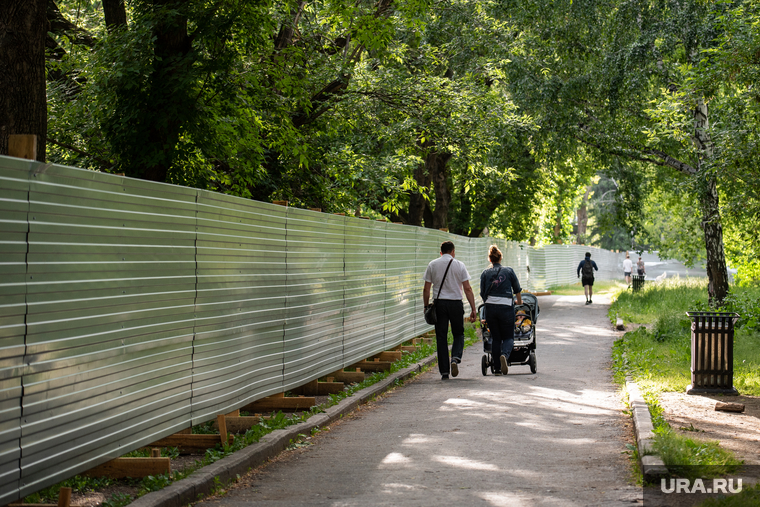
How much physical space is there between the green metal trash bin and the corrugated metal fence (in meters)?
4.89

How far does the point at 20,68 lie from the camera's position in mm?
8492

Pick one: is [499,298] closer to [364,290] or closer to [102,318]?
[364,290]

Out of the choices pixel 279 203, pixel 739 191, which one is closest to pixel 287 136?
pixel 279 203

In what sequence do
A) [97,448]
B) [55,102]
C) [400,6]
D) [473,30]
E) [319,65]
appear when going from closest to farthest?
[97,448] < [55,102] < [400,6] < [319,65] < [473,30]

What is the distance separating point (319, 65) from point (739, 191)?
8.95 metres

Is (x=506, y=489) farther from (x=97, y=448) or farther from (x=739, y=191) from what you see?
(x=739, y=191)

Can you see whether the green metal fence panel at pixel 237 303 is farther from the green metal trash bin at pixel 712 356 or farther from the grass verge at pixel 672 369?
the green metal trash bin at pixel 712 356

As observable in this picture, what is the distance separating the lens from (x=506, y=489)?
19.7 feet

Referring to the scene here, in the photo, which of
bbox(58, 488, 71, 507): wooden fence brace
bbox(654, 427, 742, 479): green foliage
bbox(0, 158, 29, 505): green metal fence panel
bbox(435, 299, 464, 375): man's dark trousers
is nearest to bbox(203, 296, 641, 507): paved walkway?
bbox(654, 427, 742, 479): green foliage

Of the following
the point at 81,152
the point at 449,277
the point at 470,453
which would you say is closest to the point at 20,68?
the point at 81,152

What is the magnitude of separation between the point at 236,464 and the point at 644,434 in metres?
3.78

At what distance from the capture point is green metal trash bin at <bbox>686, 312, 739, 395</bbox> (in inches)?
405

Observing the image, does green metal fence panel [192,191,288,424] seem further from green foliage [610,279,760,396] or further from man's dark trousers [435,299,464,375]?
green foliage [610,279,760,396]

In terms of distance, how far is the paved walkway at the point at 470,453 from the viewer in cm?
589
